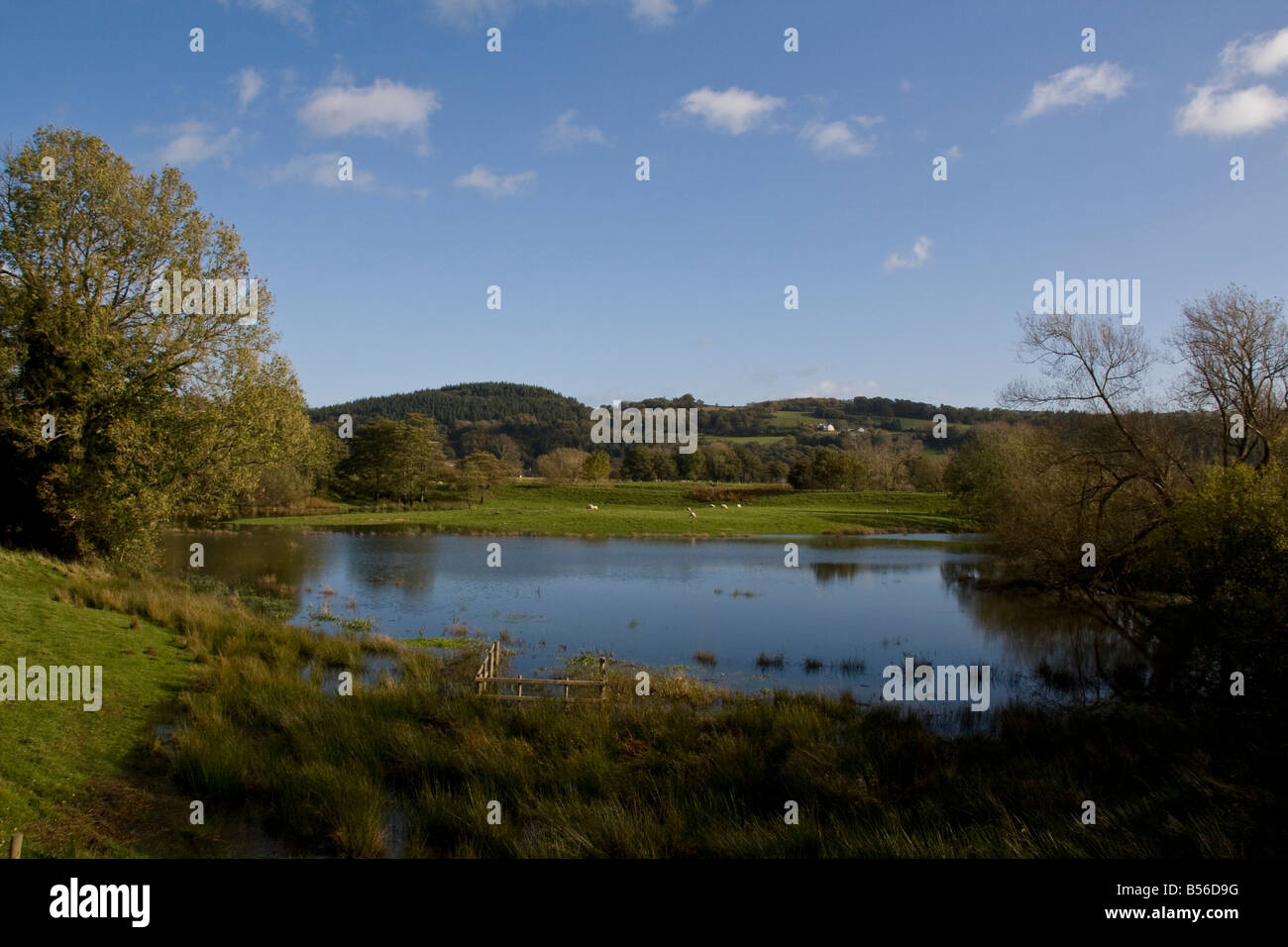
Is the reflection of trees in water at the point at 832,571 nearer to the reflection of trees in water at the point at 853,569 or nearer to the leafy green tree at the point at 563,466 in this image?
the reflection of trees in water at the point at 853,569

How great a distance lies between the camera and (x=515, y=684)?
1465 centimetres

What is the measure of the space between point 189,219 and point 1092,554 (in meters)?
30.3

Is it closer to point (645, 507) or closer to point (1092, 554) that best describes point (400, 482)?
point (645, 507)

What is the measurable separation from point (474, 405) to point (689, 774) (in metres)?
168

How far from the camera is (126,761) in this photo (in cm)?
948

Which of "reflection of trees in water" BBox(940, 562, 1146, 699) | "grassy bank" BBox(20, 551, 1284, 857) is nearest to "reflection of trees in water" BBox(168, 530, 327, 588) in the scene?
"grassy bank" BBox(20, 551, 1284, 857)

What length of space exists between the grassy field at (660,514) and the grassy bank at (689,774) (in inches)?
1607

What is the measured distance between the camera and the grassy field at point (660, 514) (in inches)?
2189

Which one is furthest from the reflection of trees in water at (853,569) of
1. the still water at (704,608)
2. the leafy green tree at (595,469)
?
the leafy green tree at (595,469)

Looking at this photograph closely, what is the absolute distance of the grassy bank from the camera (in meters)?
7.93

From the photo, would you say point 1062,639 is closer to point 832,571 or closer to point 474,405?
point 832,571

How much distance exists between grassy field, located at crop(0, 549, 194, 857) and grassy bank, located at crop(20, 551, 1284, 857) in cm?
59

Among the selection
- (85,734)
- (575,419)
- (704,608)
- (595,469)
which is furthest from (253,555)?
(575,419)
